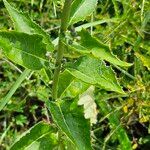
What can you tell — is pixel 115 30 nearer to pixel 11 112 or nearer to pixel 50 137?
pixel 11 112

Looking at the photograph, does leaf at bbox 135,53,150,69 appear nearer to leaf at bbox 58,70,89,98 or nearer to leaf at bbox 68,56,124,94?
leaf at bbox 58,70,89,98

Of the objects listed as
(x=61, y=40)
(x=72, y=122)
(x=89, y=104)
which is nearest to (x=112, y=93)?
(x=89, y=104)

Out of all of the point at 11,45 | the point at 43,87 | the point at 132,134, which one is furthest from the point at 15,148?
the point at 132,134

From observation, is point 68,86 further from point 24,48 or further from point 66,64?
point 24,48

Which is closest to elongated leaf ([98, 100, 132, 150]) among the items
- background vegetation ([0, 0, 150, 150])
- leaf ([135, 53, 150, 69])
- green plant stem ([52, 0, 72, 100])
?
background vegetation ([0, 0, 150, 150])

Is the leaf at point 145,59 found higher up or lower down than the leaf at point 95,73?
lower down

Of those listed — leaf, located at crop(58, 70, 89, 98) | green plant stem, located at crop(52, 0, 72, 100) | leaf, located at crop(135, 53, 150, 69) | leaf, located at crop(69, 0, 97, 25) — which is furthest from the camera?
leaf, located at crop(135, 53, 150, 69)

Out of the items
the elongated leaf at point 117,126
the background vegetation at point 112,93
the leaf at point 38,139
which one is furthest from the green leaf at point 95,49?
the elongated leaf at point 117,126

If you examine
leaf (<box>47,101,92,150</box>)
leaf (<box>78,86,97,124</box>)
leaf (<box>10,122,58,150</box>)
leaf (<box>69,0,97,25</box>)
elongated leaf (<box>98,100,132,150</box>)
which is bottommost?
elongated leaf (<box>98,100,132,150</box>)

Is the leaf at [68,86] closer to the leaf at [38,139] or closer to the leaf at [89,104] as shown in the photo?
the leaf at [38,139]
